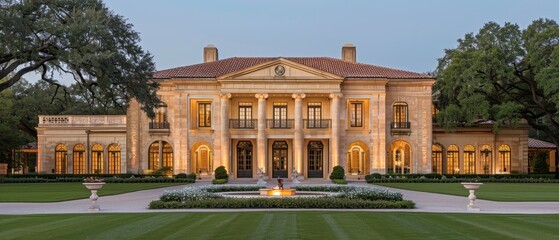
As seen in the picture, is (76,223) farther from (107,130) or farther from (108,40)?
(107,130)

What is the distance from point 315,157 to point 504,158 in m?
17.4

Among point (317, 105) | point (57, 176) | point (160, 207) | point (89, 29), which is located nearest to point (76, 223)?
point (160, 207)

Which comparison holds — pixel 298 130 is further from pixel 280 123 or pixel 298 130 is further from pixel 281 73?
pixel 281 73

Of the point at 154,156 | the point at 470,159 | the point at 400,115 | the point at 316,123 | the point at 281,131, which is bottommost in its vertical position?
the point at 470,159

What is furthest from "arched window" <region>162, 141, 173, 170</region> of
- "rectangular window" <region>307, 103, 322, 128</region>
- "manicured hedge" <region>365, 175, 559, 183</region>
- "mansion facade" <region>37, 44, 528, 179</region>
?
"manicured hedge" <region>365, 175, 559, 183</region>

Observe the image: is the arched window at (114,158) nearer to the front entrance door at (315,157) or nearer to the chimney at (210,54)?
the chimney at (210,54)

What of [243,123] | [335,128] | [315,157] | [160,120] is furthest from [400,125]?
[160,120]

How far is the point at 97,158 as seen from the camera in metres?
60.1

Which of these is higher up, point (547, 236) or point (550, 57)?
point (550, 57)

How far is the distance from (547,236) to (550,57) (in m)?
40.2

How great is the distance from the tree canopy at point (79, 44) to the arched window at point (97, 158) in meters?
23.6

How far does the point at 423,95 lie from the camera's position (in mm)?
57906

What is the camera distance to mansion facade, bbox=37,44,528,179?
56125 mm

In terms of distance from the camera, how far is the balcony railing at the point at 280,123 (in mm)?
57438
